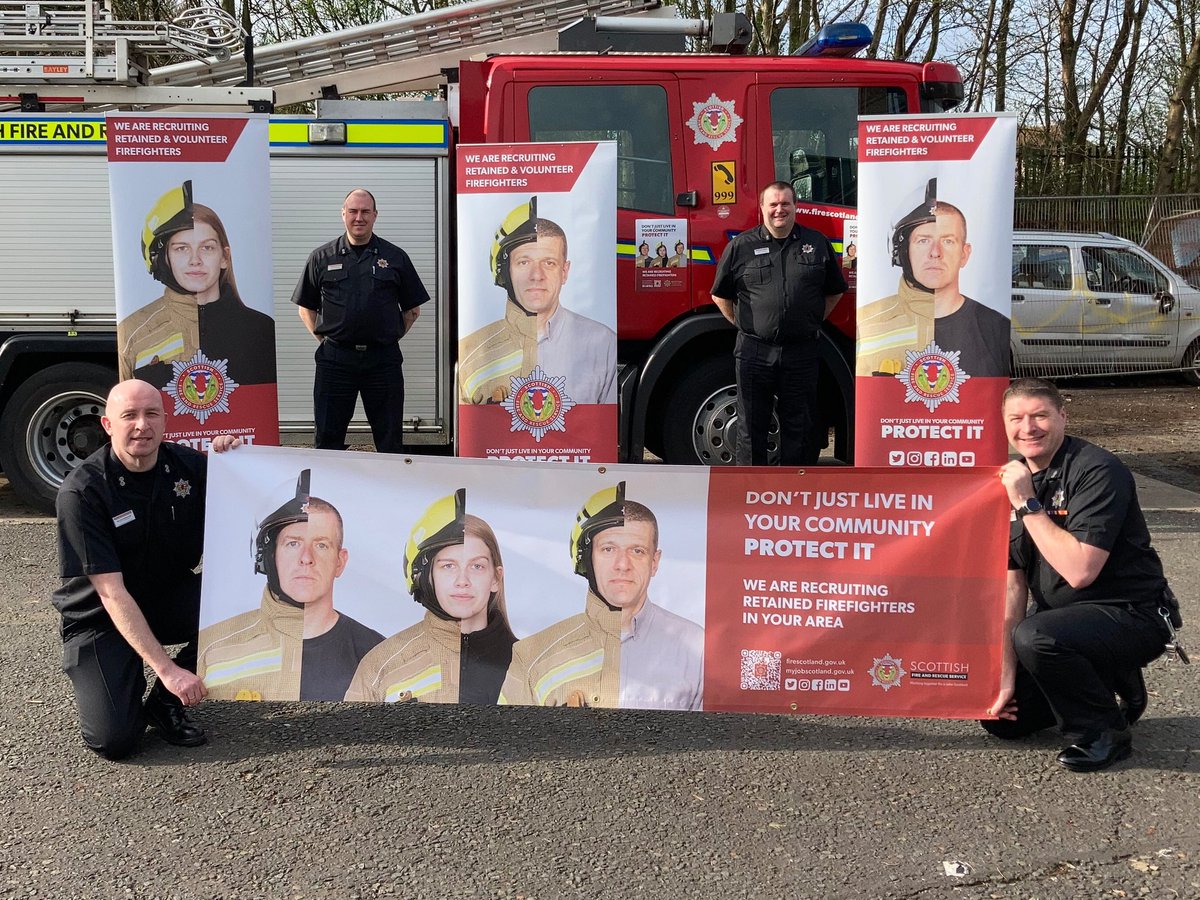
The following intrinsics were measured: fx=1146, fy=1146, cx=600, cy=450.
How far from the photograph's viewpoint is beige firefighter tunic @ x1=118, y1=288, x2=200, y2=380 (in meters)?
6.33

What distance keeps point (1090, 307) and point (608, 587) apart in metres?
11.1

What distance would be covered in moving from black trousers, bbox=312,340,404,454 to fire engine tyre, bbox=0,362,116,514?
165 centimetres

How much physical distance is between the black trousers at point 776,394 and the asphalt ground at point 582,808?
2562 mm

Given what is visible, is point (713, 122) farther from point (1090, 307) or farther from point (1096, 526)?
point (1090, 307)

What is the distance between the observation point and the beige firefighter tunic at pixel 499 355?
6375 millimetres

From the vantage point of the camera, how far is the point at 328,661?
4023mm

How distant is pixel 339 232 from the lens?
7.30m

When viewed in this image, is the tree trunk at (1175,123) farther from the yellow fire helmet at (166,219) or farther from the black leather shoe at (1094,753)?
the black leather shoe at (1094,753)

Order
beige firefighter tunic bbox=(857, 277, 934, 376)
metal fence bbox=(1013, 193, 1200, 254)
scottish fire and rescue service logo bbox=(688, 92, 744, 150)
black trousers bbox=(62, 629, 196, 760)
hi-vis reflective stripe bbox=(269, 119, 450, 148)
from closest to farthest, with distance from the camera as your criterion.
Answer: black trousers bbox=(62, 629, 196, 760) < beige firefighter tunic bbox=(857, 277, 934, 376) < scottish fire and rescue service logo bbox=(688, 92, 744, 150) < hi-vis reflective stripe bbox=(269, 119, 450, 148) < metal fence bbox=(1013, 193, 1200, 254)

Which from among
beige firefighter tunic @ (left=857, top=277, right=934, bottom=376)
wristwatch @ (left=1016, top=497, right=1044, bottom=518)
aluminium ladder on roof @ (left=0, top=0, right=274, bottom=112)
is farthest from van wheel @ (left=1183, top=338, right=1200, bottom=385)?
wristwatch @ (left=1016, top=497, right=1044, bottom=518)

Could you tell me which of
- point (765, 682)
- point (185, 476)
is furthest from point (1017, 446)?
point (185, 476)

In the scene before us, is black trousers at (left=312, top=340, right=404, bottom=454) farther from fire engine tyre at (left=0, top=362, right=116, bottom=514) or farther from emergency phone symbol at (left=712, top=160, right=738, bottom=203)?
emergency phone symbol at (left=712, top=160, right=738, bottom=203)

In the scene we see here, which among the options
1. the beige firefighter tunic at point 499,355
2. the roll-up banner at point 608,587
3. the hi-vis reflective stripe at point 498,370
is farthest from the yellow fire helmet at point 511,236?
the roll-up banner at point 608,587

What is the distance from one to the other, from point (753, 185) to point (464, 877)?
4.85m
